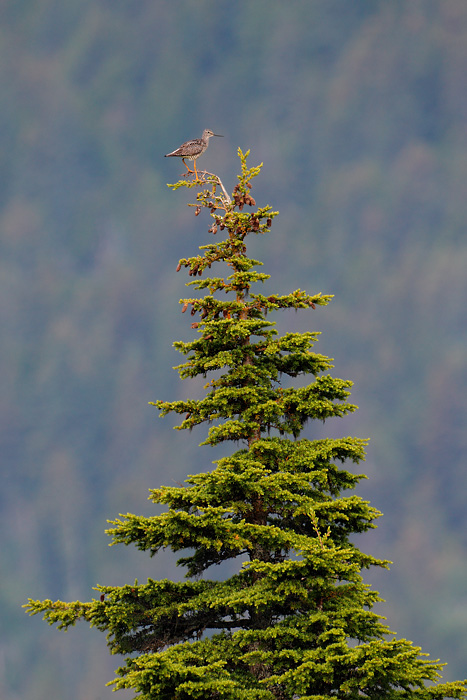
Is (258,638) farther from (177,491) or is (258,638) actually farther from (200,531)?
(177,491)

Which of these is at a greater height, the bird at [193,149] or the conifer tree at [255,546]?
the bird at [193,149]

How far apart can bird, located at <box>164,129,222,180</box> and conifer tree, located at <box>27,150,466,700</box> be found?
1.91 metres

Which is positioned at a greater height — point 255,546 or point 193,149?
point 193,149

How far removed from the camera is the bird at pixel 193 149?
16.6 meters

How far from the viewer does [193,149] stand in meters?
16.8

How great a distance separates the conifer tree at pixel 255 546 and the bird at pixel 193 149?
1.91 meters

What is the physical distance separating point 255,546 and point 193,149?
1020cm

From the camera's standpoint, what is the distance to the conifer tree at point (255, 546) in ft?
35.1

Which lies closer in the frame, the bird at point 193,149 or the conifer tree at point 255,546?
the conifer tree at point 255,546

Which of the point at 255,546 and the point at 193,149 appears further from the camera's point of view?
the point at 193,149

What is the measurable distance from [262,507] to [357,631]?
119 inches

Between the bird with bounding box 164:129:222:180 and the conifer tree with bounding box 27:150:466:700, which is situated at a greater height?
the bird with bounding box 164:129:222:180

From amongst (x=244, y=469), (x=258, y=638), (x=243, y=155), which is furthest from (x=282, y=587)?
(x=243, y=155)

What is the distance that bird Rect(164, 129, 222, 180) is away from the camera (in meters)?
16.6
